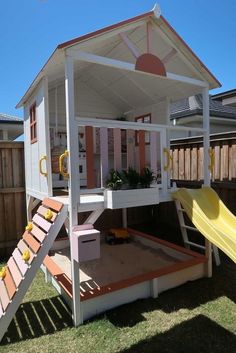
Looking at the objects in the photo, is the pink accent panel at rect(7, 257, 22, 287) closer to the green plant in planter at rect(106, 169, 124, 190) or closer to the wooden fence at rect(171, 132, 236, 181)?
the green plant in planter at rect(106, 169, 124, 190)

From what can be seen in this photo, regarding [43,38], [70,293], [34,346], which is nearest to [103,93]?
[43,38]

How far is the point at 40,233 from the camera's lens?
3.16 metres

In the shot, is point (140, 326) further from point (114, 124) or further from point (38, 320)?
point (114, 124)

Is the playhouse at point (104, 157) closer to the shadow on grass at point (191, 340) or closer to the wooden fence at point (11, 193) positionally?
the wooden fence at point (11, 193)

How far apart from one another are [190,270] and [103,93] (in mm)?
4134

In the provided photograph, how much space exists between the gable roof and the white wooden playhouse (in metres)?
0.01

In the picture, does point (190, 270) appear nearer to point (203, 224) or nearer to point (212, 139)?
point (203, 224)

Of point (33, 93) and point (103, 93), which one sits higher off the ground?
point (103, 93)

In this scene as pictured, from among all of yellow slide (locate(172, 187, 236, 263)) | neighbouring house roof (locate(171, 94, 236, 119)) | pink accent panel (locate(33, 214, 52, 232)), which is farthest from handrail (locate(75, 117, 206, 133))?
neighbouring house roof (locate(171, 94, 236, 119))

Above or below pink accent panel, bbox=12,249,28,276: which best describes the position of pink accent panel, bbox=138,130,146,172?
above

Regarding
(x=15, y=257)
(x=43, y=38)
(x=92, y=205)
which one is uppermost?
(x=43, y=38)

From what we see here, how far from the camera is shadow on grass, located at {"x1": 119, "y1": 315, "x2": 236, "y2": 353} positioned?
100.0 inches

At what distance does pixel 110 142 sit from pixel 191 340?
4109 mm

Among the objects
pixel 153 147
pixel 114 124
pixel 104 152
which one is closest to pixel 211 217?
pixel 153 147
